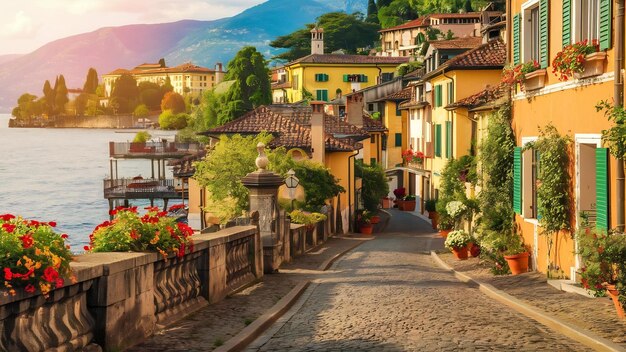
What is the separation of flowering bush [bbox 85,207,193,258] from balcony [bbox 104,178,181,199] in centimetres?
7820

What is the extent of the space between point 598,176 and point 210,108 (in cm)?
10631

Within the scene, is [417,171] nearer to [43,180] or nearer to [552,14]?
[552,14]

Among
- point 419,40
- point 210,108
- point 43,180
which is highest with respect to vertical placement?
point 419,40

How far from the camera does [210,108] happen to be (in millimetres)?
119500

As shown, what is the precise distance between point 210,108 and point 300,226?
307 feet

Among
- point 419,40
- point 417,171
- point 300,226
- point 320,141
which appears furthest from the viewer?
point 419,40

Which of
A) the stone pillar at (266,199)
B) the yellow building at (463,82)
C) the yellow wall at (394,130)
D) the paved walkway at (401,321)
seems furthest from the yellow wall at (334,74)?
the paved walkway at (401,321)

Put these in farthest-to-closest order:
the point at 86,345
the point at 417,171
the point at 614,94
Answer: the point at 417,171, the point at 614,94, the point at 86,345

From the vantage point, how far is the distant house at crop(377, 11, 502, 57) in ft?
406

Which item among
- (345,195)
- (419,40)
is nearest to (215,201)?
(345,195)

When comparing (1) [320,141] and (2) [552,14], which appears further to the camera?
(1) [320,141]

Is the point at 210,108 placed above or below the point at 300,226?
above

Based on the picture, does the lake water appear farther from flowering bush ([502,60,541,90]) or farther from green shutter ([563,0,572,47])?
green shutter ([563,0,572,47])

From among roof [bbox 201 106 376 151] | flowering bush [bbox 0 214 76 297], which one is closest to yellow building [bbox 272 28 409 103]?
roof [bbox 201 106 376 151]
